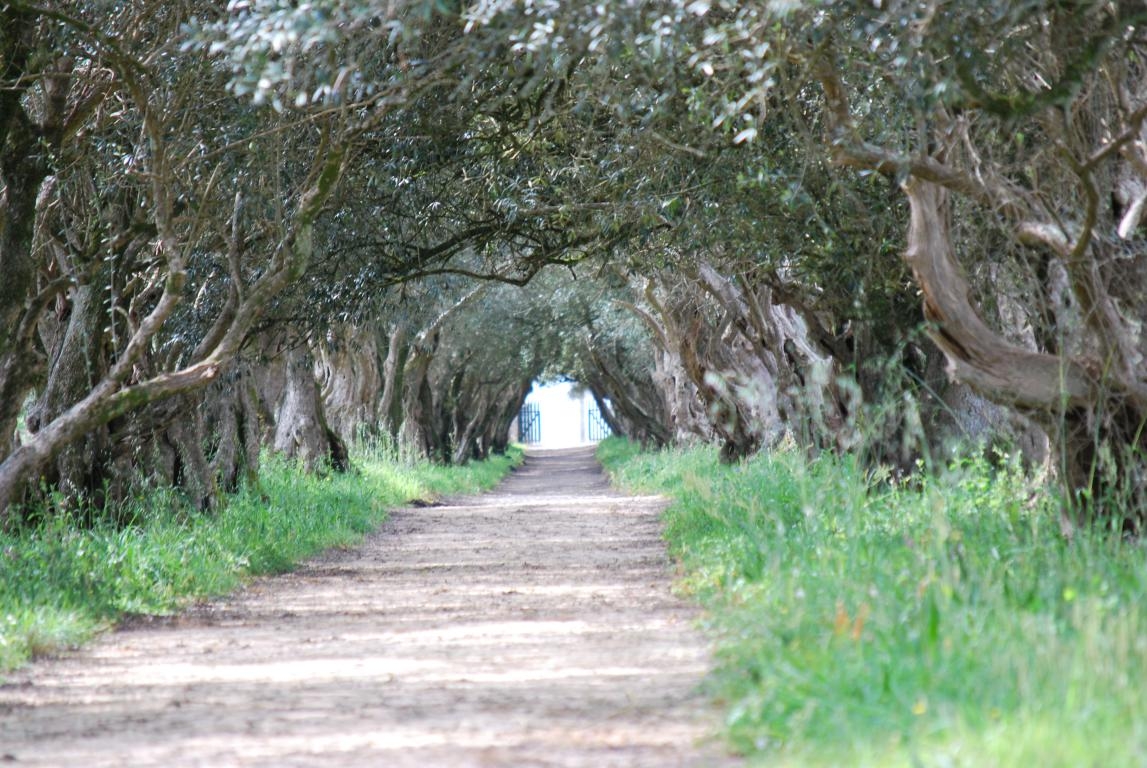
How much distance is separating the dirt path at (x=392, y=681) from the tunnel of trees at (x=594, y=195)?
1755 mm

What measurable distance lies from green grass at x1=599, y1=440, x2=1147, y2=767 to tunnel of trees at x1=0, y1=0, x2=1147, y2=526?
2.01ft

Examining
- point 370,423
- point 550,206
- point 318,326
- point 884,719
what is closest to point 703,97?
point 884,719

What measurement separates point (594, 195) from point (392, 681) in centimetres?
770

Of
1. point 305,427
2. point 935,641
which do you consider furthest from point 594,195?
point 305,427

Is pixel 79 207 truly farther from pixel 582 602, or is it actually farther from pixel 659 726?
pixel 659 726

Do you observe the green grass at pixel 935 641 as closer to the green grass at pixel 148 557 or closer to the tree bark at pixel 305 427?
the green grass at pixel 148 557

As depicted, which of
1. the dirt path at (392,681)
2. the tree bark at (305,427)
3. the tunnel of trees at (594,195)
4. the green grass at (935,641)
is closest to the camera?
the green grass at (935,641)

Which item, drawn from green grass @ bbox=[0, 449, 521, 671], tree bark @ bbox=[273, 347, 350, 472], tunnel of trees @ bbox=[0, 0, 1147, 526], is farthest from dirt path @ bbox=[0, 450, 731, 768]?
tree bark @ bbox=[273, 347, 350, 472]

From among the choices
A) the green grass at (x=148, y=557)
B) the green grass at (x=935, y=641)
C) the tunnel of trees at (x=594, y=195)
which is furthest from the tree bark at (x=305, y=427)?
the green grass at (x=935, y=641)

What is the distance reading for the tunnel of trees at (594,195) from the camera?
25.3 ft

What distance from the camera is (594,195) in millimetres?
13695

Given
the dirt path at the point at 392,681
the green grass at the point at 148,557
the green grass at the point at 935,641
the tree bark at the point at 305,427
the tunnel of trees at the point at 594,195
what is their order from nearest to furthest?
the green grass at the point at 935,641 < the dirt path at the point at 392,681 < the tunnel of trees at the point at 594,195 < the green grass at the point at 148,557 < the tree bark at the point at 305,427

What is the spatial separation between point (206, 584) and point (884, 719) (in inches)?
281

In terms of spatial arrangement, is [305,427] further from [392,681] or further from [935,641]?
[935,641]
